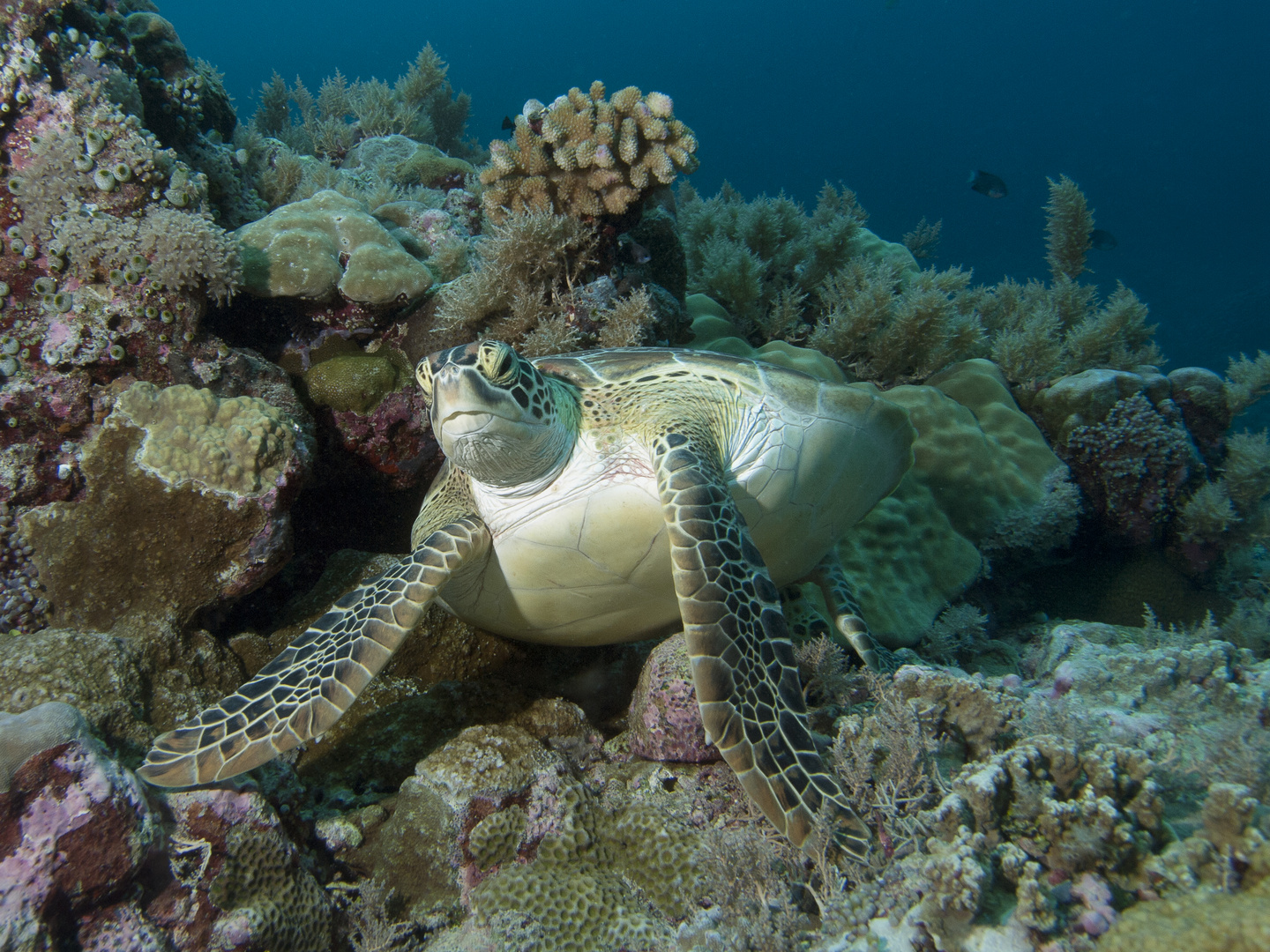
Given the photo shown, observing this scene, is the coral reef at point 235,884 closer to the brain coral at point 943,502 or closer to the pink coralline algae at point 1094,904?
the pink coralline algae at point 1094,904

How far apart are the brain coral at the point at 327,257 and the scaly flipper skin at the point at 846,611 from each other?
11.2ft

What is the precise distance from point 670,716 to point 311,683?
1484 mm

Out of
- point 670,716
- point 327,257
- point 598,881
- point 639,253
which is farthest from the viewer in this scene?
point 639,253

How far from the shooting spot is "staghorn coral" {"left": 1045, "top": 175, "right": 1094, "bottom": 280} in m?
7.64

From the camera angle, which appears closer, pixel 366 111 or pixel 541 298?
pixel 541 298

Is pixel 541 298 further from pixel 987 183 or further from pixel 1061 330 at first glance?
pixel 987 183

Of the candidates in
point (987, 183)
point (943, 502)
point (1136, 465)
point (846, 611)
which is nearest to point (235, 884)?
point (846, 611)

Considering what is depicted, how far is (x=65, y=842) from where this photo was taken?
65.6 inches

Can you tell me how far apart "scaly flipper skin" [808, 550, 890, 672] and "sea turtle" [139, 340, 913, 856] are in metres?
0.02

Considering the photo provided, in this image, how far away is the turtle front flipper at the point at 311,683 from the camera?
202 cm

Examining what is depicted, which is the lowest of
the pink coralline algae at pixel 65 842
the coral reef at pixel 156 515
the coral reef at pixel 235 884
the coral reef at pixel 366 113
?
the coral reef at pixel 235 884

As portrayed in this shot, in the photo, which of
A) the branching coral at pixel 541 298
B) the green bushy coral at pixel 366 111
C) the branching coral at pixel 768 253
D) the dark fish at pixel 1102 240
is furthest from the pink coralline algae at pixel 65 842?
the dark fish at pixel 1102 240

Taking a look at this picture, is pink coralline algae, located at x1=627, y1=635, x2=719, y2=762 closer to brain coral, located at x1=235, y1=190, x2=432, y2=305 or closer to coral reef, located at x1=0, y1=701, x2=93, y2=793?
coral reef, located at x1=0, y1=701, x2=93, y2=793

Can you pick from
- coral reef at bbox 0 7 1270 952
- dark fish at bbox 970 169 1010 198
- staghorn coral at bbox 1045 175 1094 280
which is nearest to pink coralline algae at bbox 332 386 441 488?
coral reef at bbox 0 7 1270 952
